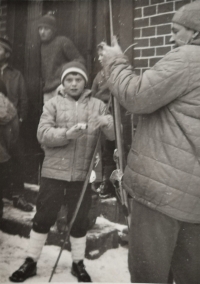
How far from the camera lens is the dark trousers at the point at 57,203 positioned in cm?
159

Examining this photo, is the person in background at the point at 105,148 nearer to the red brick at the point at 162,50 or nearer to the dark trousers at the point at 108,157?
the dark trousers at the point at 108,157

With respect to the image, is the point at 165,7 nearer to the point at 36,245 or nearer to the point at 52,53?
the point at 52,53

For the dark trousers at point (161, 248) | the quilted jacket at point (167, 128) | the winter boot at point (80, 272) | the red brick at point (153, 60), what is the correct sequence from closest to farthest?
the quilted jacket at point (167, 128), the dark trousers at point (161, 248), the red brick at point (153, 60), the winter boot at point (80, 272)

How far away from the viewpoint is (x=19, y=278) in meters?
1.60

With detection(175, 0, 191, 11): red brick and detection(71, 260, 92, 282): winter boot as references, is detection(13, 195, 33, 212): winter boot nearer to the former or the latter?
detection(71, 260, 92, 282): winter boot

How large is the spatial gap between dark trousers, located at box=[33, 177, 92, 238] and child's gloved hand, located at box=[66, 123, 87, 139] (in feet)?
0.78

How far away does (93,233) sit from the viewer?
1.64 meters

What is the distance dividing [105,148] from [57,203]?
14.6 inches

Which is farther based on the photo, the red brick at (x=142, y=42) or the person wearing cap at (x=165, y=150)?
the red brick at (x=142, y=42)

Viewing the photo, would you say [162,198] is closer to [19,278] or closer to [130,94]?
[130,94]

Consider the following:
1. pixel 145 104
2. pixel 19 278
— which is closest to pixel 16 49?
pixel 145 104

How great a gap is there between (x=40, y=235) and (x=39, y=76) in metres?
0.82

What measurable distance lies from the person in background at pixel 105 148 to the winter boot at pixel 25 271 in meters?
0.50

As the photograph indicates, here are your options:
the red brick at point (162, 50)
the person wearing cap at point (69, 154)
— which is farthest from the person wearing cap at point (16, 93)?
the red brick at point (162, 50)
